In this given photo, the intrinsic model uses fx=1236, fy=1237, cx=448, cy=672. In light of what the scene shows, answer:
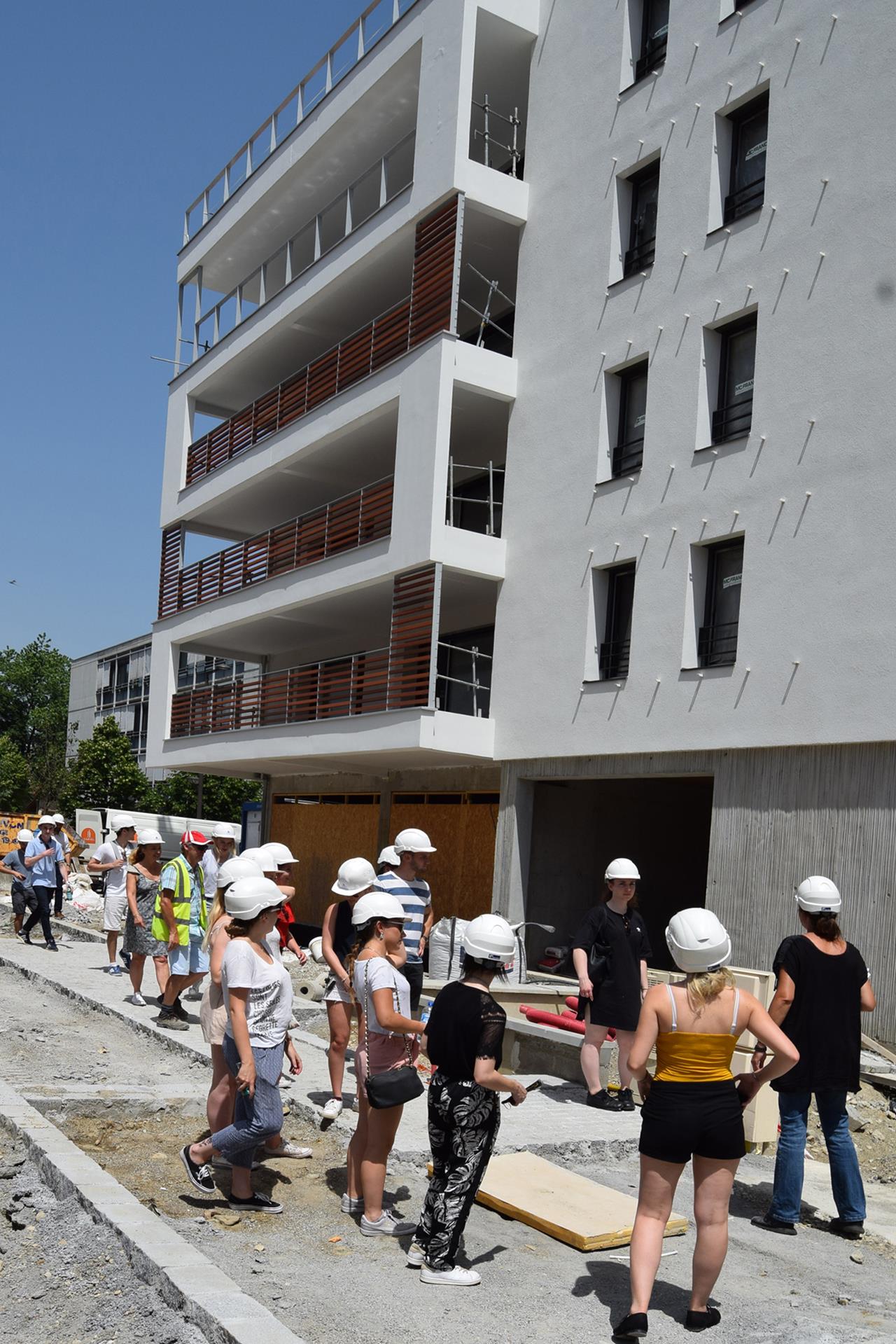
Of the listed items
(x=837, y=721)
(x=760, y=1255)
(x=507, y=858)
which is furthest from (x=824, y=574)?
(x=760, y=1255)

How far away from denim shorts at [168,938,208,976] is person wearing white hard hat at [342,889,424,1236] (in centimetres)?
538

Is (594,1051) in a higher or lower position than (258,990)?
lower

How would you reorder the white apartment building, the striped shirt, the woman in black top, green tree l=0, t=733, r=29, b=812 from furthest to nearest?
1. green tree l=0, t=733, r=29, b=812
2. the white apartment building
3. the striped shirt
4. the woman in black top

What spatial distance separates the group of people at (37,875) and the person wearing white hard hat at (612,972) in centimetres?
1054

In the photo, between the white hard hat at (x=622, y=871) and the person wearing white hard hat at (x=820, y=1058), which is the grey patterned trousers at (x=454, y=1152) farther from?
the white hard hat at (x=622, y=871)

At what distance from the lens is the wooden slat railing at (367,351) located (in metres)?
19.3

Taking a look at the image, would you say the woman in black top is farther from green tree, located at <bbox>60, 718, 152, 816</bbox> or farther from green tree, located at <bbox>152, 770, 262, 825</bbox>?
green tree, located at <bbox>60, 718, 152, 816</bbox>

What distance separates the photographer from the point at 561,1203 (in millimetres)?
6801

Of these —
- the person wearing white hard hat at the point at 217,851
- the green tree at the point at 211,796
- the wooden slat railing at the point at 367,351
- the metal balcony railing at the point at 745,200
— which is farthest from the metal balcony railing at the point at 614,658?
the green tree at the point at 211,796

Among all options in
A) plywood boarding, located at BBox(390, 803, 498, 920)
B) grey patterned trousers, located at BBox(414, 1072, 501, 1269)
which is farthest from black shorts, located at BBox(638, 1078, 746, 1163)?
plywood boarding, located at BBox(390, 803, 498, 920)

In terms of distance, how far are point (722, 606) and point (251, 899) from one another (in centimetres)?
1024

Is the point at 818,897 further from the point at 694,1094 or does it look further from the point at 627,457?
the point at 627,457

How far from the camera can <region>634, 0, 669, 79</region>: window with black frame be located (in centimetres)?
1712

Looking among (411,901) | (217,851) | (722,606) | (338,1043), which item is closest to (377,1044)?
(338,1043)
